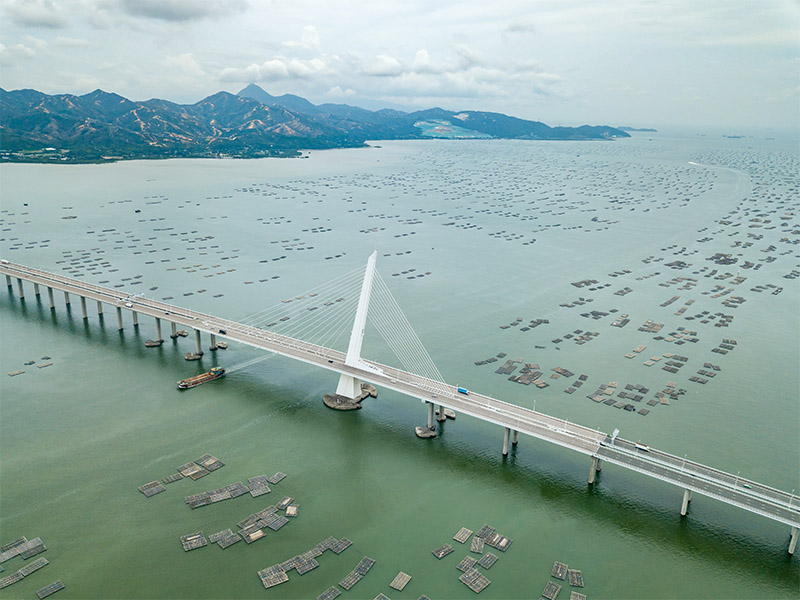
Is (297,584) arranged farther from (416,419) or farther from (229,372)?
(229,372)

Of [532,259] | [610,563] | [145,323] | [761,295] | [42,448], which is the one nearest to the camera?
[610,563]

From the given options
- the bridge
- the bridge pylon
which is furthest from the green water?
the bridge

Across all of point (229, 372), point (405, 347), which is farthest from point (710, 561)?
point (229, 372)

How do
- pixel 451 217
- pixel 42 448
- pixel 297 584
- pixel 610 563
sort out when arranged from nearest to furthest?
1. pixel 297 584
2. pixel 610 563
3. pixel 42 448
4. pixel 451 217

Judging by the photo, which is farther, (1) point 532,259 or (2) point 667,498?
(1) point 532,259

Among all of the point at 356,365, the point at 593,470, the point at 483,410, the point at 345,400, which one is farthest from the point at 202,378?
the point at 593,470

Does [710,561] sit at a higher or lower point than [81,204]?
lower

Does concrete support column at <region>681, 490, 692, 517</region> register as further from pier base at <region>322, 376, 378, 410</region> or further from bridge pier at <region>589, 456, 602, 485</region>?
pier base at <region>322, 376, 378, 410</region>

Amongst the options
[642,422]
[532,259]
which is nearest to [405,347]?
[642,422]
